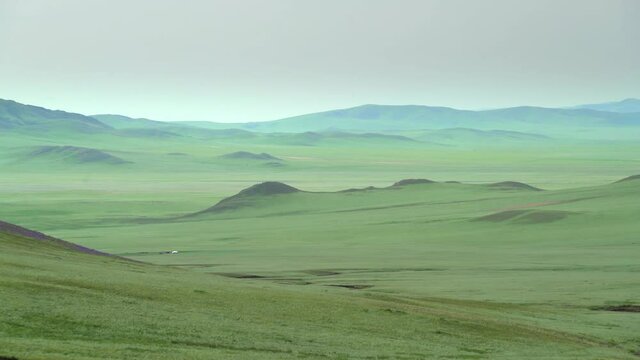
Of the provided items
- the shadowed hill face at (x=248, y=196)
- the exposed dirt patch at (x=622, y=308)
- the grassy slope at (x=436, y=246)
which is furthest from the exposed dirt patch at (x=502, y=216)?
the exposed dirt patch at (x=622, y=308)

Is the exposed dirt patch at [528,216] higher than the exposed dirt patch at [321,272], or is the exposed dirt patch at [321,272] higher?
the exposed dirt patch at [528,216]

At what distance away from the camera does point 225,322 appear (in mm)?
25594

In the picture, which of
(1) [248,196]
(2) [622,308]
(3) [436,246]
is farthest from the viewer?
(1) [248,196]

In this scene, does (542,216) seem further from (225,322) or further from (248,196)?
(225,322)

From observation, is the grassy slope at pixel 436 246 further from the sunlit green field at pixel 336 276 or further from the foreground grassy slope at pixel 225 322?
the foreground grassy slope at pixel 225 322

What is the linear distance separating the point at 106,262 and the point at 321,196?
7580cm

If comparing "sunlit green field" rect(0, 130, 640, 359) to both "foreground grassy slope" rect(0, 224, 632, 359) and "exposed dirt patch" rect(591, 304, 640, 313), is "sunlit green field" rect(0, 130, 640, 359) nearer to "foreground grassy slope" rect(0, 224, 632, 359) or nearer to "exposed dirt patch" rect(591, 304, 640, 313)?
"foreground grassy slope" rect(0, 224, 632, 359)

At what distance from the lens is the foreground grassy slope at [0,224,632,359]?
2106 centimetres

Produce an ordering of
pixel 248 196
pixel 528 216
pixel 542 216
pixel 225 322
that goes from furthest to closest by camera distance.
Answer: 1. pixel 248 196
2. pixel 528 216
3. pixel 542 216
4. pixel 225 322

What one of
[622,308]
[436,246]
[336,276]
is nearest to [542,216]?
[436,246]

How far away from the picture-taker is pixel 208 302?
93.9ft

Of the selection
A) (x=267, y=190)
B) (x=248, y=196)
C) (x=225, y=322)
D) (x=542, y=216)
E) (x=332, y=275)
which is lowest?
(x=332, y=275)

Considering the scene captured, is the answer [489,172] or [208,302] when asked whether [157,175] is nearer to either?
[489,172]

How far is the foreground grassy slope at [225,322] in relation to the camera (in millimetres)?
21062
